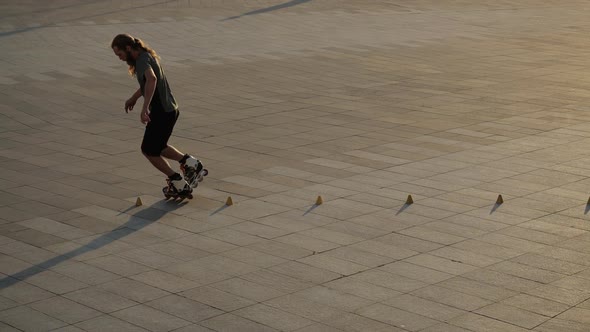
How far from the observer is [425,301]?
7.67 metres

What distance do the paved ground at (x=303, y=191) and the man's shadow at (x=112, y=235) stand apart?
1.3 inches

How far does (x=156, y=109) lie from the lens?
34.7ft

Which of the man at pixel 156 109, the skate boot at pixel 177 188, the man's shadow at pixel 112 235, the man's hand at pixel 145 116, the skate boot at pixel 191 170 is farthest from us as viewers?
the skate boot at pixel 191 170

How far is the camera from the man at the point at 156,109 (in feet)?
33.8

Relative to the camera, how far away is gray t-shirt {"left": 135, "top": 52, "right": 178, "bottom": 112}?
10.4 m

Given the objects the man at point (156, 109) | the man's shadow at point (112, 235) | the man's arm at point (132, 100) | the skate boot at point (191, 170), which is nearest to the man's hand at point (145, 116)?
the man at point (156, 109)

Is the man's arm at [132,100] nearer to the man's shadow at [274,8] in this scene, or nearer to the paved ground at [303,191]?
the paved ground at [303,191]

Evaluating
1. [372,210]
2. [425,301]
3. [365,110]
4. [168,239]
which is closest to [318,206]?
[372,210]

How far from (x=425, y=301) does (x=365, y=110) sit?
8.17 m

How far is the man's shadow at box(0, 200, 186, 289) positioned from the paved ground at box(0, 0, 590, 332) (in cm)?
3

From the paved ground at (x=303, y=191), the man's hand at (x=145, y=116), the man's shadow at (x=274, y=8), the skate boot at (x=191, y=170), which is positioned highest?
the man's hand at (x=145, y=116)

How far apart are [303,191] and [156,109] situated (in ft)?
5.95

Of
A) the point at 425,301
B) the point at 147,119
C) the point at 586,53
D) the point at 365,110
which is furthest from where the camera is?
the point at 586,53

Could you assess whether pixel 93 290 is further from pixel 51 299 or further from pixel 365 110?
pixel 365 110
